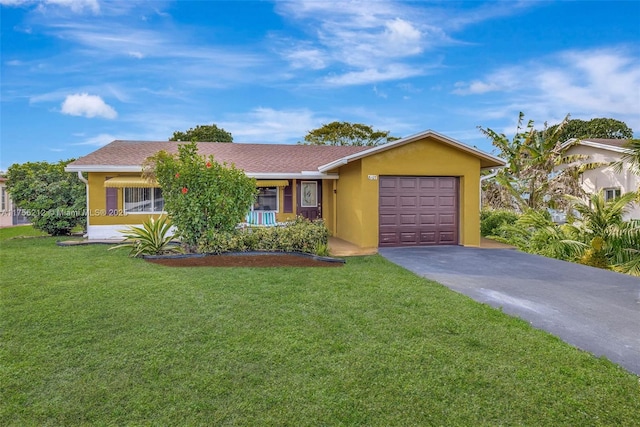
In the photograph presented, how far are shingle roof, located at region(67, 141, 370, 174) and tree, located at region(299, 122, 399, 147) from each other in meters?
20.4

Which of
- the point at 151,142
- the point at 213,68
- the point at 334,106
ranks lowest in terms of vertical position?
the point at 151,142

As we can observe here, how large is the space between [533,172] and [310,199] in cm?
1082

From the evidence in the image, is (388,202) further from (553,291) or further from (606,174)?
(606,174)

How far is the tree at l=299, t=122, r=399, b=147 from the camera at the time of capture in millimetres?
41188

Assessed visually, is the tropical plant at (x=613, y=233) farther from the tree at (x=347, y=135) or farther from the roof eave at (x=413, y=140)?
the tree at (x=347, y=135)

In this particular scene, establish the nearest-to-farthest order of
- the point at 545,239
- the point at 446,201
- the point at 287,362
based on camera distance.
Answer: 1. the point at 287,362
2. the point at 545,239
3. the point at 446,201

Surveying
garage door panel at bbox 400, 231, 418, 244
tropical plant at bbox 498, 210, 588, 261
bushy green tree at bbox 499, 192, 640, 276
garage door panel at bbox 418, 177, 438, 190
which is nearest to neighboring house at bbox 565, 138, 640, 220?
tropical plant at bbox 498, 210, 588, 261

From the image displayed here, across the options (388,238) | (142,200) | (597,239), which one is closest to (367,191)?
(388,238)

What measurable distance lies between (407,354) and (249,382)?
6.04ft

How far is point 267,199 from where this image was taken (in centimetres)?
1625

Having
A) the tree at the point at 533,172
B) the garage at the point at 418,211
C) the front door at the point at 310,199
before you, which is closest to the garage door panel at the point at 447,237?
the garage at the point at 418,211

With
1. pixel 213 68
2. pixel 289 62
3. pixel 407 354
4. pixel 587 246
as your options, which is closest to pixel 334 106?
pixel 289 62

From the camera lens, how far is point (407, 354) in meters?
4.30

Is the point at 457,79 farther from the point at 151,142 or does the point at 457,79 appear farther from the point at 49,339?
the point at 49,339
